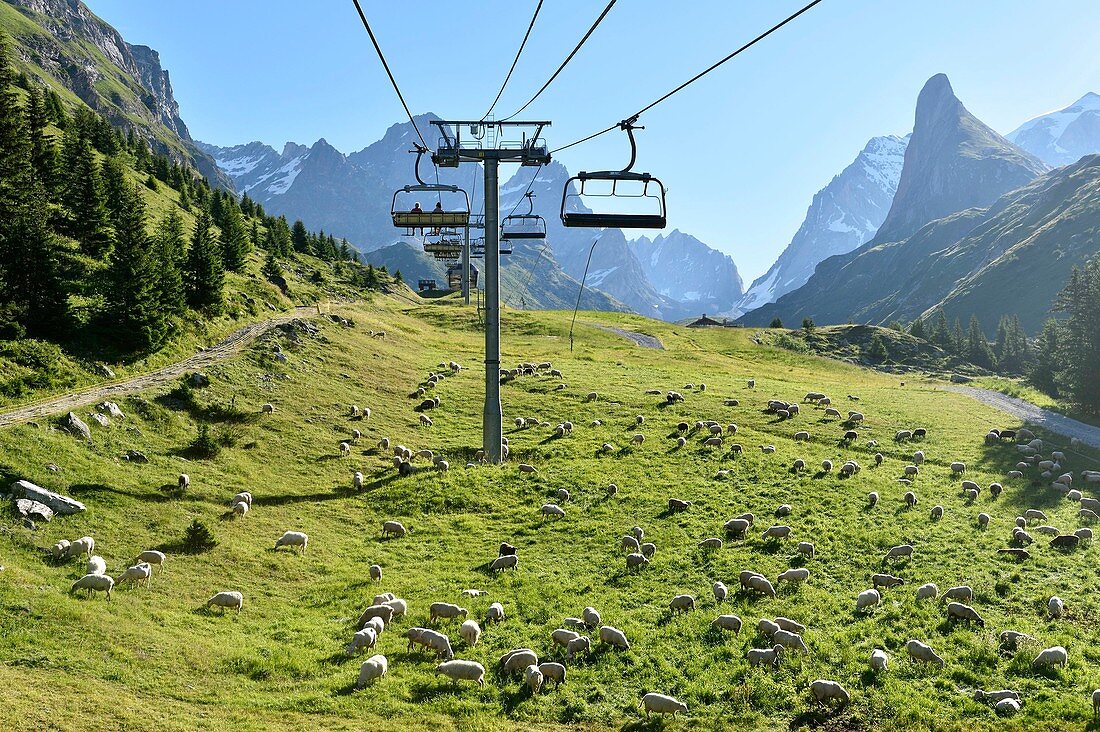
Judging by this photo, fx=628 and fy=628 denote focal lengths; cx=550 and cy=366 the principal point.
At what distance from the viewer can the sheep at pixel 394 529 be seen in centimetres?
2558

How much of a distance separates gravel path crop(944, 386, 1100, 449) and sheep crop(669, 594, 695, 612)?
152ft

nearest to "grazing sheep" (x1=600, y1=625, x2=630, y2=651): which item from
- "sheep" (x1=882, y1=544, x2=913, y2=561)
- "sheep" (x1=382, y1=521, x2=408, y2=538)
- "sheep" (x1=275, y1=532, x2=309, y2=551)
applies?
"sheep" (x1=882, y1=544, x2=913, y2=561)

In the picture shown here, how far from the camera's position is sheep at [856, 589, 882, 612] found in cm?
1856

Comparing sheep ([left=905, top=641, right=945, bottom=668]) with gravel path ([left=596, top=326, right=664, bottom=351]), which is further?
gravel path ([left=596, top=326, right=664, bottom=351])

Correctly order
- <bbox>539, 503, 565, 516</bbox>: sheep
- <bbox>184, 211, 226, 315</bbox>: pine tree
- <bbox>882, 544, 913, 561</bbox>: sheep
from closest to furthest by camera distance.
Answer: <bbox>882, 544, 913, 561</bbox>: sheep, <bbox>539, 503, 565, 516</bbox>: sheep, <bbox>184, 211, 226, 315</bbox>: pine tree

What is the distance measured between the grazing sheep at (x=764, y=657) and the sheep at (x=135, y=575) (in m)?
17.0

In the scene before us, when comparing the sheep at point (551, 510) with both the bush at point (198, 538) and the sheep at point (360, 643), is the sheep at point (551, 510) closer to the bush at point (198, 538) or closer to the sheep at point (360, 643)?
the sheep at point (360, 643)

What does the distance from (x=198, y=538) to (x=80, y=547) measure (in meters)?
3.38

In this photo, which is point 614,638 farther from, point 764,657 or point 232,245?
point 232,245

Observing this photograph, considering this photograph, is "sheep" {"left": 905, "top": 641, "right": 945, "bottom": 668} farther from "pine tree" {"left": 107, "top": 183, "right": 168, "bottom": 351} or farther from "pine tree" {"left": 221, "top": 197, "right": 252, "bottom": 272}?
"pine tree" {"left": 221, "top": 197, "right": 252, "bottom": 272}

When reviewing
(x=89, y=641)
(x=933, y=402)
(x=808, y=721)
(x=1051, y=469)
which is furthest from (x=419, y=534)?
(x=933, y=402)

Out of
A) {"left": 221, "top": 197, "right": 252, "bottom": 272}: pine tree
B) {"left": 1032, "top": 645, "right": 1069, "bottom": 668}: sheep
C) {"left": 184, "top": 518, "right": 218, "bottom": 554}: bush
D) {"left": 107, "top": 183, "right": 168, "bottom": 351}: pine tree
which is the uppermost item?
{"left": 221, "top": 197, "right": 252, "bottom": 272}: pine tree

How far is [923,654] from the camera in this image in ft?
51.2

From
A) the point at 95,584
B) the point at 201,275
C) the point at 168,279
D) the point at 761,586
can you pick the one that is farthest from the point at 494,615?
the point at 201,275
